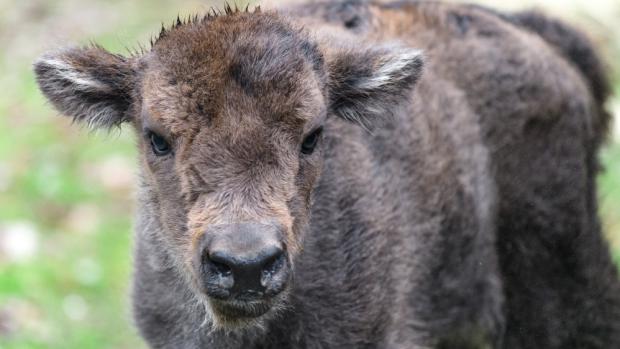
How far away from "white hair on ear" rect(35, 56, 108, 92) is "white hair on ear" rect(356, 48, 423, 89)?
5.08ft

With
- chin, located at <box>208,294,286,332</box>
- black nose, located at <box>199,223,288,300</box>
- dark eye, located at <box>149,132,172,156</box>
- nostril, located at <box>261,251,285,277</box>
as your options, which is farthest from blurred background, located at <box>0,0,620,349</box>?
nostril, located at <box>261,251,285,277</box>

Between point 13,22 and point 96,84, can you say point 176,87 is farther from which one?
point 13,22

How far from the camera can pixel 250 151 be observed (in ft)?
19.0

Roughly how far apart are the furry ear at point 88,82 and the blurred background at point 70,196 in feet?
1.18

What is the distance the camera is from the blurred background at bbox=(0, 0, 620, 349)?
402 inches

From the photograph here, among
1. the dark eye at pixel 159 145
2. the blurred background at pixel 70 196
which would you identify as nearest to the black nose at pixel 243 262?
the dark eye at pixel 159 145

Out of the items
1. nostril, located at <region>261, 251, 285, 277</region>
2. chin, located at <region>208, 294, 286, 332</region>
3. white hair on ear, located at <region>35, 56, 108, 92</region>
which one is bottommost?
chin, located at <region>208, 294, 286, 332</region>

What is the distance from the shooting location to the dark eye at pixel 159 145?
20.2 feet

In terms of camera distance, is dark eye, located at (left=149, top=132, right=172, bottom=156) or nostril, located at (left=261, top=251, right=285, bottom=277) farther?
dark eye, located at (left=149, top=132, right=172, bottom=156)

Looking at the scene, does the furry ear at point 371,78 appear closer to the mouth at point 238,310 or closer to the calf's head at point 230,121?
the calf's head at point 230,121

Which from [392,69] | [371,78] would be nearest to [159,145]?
[371,78]

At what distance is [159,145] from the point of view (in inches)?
244

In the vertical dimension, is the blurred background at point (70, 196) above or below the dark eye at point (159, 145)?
below

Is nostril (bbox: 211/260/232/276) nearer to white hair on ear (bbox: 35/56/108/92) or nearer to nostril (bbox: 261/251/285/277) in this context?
nostril (bbox: 261/251/285/277)
